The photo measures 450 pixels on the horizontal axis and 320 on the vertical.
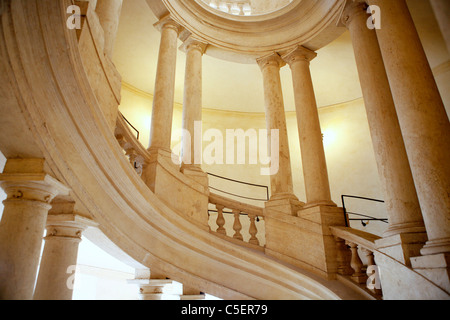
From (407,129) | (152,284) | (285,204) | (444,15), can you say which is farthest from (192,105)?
(444,15)

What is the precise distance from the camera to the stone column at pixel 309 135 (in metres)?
6.63

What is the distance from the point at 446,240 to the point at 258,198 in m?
9.00

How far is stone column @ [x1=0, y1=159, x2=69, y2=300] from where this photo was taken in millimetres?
2555

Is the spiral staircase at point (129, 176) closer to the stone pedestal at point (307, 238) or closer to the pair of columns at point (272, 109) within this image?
the stone pedestal at point (307, 238)

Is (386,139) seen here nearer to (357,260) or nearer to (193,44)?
(357,260)

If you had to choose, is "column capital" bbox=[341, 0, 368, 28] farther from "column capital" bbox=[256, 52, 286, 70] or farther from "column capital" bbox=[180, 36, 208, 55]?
"column capital" bbox=[180, 36, 208, 55]

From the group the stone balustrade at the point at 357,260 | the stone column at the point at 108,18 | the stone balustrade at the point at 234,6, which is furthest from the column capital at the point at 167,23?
the stone balustrade at the point at 357,260

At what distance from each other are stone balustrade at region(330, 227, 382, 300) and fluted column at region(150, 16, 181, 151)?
12.9 ft

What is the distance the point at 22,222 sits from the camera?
2729mm

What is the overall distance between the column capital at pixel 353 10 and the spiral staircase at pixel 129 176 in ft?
1.14

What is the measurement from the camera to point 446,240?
12.0ft

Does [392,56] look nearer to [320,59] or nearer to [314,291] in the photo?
[314,291]

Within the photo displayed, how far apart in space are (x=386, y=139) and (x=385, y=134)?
0.34 feet

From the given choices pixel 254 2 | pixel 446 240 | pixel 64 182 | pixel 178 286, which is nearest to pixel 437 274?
pixel 446 240
